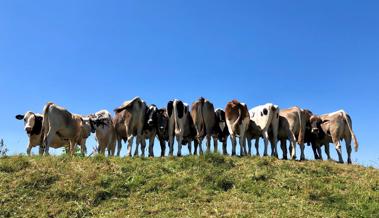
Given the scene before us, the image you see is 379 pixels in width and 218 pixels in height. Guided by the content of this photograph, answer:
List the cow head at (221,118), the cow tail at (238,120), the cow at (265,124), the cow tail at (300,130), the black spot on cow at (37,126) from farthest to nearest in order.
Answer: the cow head at (221,118), the black spot on cow at (37,126), the cow tail at (300,130), the cow at (265,124), the cow tail at (238,120)

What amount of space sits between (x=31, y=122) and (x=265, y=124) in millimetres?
11600

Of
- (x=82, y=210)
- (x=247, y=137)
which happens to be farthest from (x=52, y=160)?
(x=247, y=137)

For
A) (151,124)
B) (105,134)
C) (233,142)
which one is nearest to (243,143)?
(233,142)

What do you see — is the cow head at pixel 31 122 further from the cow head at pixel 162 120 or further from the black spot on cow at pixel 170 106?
the black spot on cow at pixel 170 106

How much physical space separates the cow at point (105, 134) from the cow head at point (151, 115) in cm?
403

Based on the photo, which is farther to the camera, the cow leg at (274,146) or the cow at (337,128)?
the cow at (337,128)

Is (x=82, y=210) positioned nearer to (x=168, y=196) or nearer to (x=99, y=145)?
(x=168, y=196)

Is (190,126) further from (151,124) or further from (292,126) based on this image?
(292,126)

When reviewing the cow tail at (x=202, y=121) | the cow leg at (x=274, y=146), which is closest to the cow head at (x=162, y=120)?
the cow tail at (x=202, y=121)

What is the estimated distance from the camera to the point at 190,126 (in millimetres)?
20094

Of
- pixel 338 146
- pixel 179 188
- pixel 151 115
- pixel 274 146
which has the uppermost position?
pixel 151 115

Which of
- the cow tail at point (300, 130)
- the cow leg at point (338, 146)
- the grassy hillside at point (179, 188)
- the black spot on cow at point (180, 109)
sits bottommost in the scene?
the grassy hillside at point (179, 188)

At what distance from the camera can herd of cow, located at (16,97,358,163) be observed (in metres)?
18.8

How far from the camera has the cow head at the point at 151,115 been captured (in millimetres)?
19219
